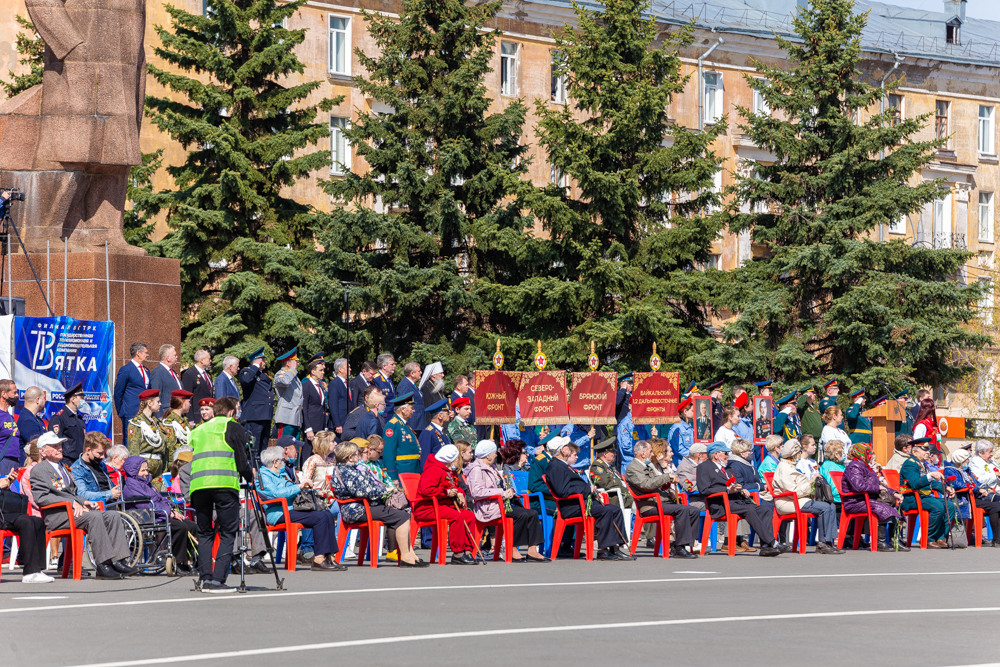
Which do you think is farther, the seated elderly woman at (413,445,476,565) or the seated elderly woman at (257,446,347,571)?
the seated elderly woman at (413,445,476,565)

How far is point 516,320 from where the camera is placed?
32938mm

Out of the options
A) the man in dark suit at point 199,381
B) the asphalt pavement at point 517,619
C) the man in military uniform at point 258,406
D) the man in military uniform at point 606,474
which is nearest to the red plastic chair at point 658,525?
the man in military uniform at point 606,474

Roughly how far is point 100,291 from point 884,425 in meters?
14.4

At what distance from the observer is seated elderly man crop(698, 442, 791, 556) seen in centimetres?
1917

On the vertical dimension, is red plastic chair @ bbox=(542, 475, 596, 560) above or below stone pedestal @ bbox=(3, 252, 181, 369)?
below

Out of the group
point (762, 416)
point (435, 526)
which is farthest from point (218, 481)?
point (762, 416)

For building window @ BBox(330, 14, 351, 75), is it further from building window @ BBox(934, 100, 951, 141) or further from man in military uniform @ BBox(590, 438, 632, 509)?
man in military uniform @ BBox(590, 438, 632, 509)

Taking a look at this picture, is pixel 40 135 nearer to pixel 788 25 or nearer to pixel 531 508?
pixel 531 508

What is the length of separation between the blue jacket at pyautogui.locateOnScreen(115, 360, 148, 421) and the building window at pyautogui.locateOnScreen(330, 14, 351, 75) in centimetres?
2794

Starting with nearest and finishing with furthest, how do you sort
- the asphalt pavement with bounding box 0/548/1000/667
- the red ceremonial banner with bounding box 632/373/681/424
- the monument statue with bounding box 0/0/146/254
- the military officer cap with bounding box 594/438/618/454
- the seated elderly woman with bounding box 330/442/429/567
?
the asphalt pavement with bounding box 0/548/1000/667
the seated elderly woman with bounding box 330/442/429/567
the military officer cap with bounding box 594/438/618/454
the monument statue with bounding box 0/0/146/254
the red ceremonial banner with bounding box 632/373/681/424

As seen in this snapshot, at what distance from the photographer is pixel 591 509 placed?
1811 cm

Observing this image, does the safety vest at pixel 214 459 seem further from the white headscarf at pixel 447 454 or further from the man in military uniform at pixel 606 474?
the man in military uniform at pixel 606 474

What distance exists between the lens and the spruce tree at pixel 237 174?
31.1 metres

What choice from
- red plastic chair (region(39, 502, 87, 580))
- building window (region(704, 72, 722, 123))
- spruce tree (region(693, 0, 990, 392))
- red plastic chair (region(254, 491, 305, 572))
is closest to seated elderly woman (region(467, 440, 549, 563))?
red plastic chair (region(254, 491, 305, 572))
